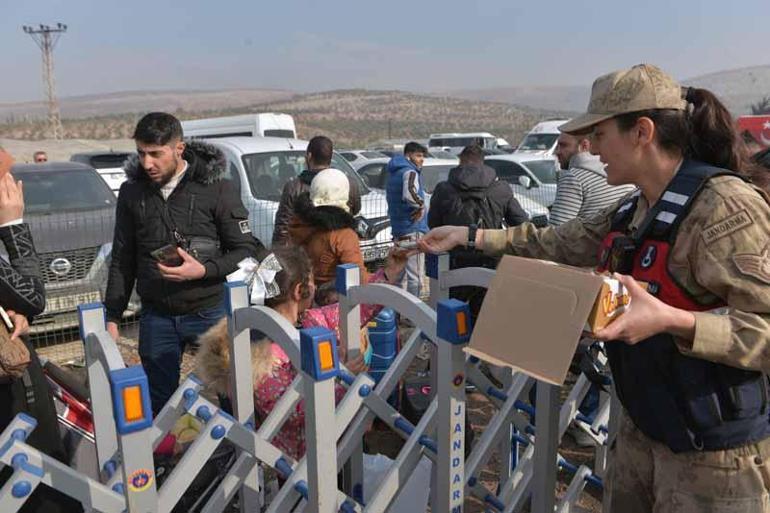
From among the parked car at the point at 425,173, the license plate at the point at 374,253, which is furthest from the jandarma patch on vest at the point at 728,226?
the parked car at the point at 425,173

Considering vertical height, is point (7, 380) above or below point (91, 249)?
above

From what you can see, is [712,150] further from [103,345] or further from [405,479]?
[103,345]

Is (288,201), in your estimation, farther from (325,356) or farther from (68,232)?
(325,356)

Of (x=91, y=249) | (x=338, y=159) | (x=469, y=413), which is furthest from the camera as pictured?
(x=338, y=159)

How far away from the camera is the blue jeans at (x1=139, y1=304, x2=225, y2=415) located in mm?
3143

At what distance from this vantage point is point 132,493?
4.89 ft

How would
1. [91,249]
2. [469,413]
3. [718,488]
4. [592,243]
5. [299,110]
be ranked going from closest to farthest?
[718,488]
[592,243]
[469,413]
[91,249]
[299,110]

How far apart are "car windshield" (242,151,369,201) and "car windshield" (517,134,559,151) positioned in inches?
498

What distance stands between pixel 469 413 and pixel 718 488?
9.13ft

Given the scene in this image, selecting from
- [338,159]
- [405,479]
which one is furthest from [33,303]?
[338,159]

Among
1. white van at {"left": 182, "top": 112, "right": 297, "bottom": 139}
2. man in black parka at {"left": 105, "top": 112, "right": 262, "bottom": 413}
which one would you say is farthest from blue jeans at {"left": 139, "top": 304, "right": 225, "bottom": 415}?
white van at {"left": 182, "top": 112, "right": 297, "bottom": 139}

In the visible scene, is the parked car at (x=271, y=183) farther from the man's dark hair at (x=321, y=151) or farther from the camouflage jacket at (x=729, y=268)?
the camouflage jacket at (x=729, y=268)

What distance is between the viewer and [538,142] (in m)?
19.9

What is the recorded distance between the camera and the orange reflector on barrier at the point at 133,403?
138 centimetres
